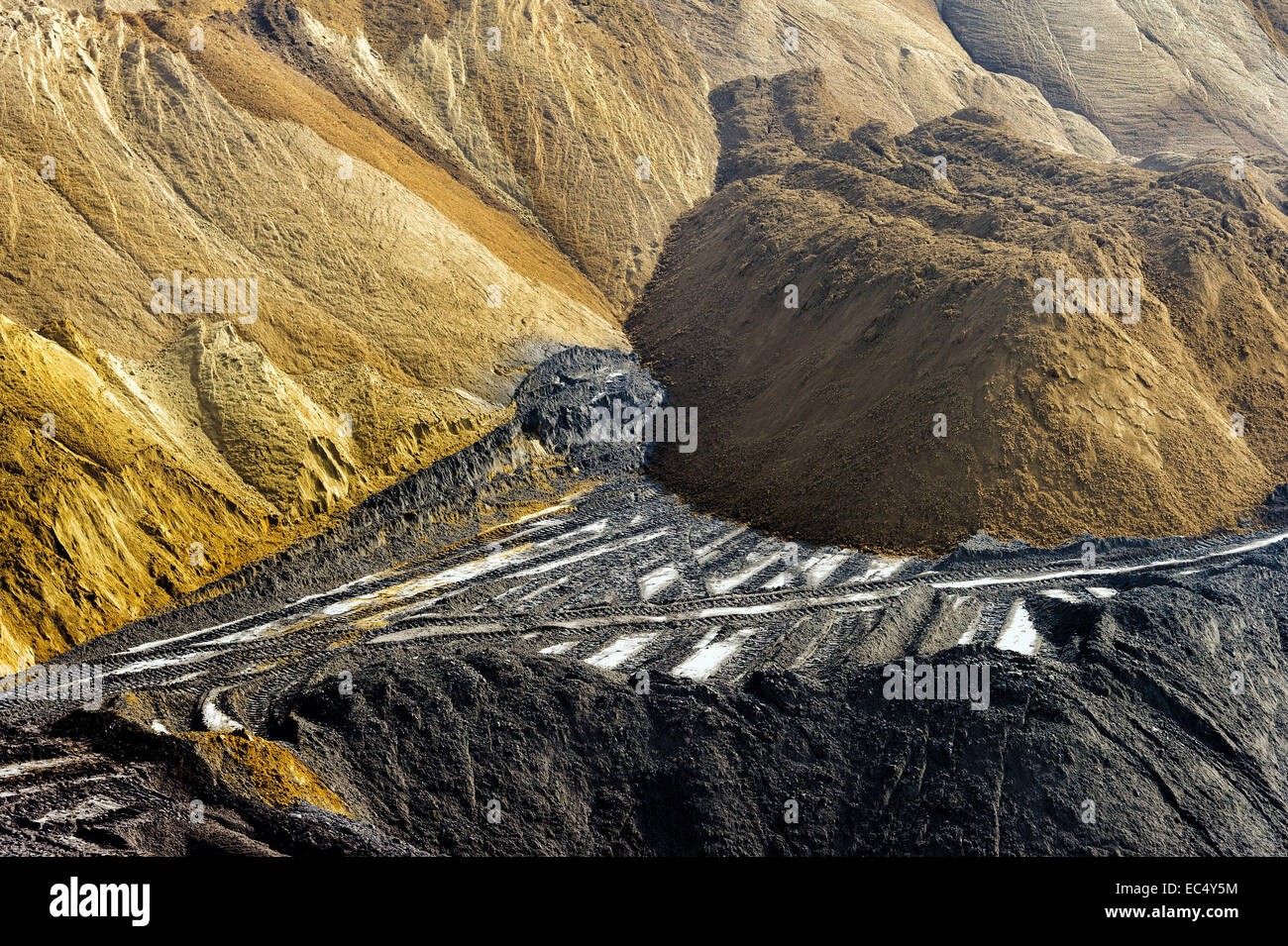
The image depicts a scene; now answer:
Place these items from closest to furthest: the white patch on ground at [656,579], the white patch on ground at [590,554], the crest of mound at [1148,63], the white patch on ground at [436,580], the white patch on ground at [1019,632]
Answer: the white patch on ground at [1019,632]
the white patch on ground at [436,580]
the white patch on ground at [656,579]
the white patch on ground at [590,554]
the crest of mound at [1148,63]

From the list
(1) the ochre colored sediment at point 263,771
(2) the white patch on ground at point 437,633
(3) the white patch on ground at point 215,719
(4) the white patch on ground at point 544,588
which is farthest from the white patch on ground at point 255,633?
(1) the ochre colored sediment at point 263,771

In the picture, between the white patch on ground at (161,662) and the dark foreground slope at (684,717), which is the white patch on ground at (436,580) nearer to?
the dark foreground slope at (684,717)

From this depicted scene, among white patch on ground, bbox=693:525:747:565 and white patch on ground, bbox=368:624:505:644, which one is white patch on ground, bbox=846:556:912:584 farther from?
white patch on ground, bbox=368:624:505:644

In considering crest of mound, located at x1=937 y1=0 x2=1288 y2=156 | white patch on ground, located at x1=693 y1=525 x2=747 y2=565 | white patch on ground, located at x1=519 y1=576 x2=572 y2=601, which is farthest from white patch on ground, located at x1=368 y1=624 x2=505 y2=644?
crest of mound, located at x1=937 y1=0 x2=1288 y2=156

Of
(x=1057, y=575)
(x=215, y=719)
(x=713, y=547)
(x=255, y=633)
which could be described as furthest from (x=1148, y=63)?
(x=215, y=719)

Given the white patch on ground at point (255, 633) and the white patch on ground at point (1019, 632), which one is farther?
the white patch on ground at point (255, 633)

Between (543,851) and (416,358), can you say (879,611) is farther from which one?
(416,358)

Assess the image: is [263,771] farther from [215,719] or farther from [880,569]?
[880,569]
